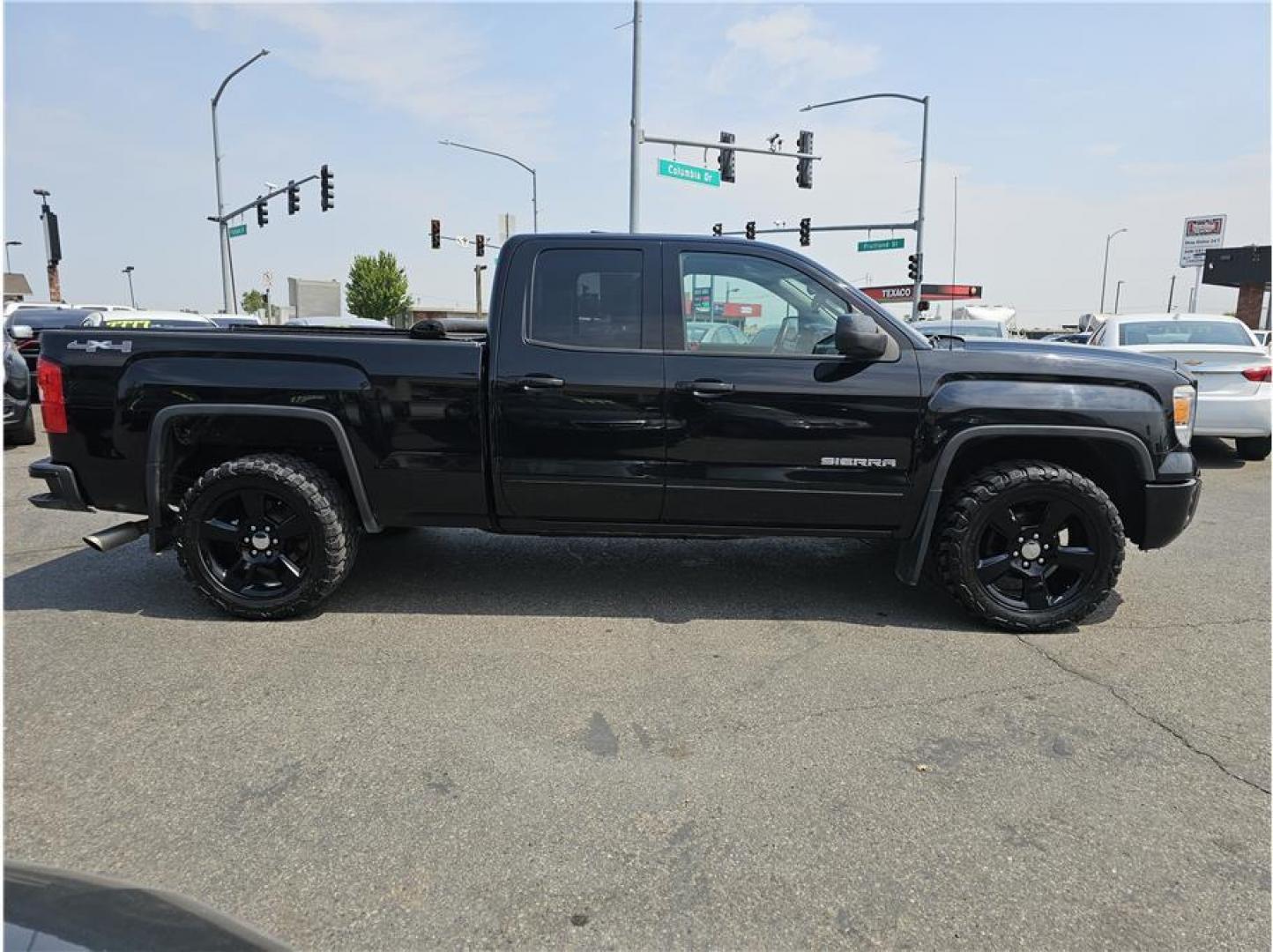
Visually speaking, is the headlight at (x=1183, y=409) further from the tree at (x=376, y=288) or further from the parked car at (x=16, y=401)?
the tree at (x=376, y=288)

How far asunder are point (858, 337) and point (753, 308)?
23.0 inches

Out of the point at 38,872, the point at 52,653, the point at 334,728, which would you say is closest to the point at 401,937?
the point at 38,872

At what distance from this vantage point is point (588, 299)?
412 centimetres

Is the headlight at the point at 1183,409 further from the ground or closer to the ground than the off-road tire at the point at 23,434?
further from the ground

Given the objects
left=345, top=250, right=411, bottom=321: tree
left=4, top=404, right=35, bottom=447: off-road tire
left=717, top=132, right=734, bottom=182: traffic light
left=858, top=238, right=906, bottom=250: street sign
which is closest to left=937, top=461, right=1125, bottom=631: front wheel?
left=4, top=404, right=35, bottom=447: off-road tire

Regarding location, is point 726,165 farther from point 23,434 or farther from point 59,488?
point 59,488

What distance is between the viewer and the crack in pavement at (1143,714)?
284cm

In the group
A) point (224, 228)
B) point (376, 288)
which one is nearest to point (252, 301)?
point (376, 288)

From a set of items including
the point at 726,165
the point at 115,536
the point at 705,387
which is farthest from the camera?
the point at 726,165

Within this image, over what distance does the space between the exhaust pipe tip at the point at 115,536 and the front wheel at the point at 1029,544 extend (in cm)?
419

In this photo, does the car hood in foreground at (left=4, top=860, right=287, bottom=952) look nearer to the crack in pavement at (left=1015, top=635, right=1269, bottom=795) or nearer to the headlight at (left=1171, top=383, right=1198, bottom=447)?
A: the crack in pavement at (left=1015, top=635, right=1269, bottom=795)

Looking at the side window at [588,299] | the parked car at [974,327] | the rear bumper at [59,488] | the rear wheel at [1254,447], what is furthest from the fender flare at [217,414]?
the parked car at [974,327]

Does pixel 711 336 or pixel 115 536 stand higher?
pixel 711 336

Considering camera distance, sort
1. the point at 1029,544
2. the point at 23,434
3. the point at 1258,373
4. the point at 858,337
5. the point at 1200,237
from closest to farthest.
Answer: the point at 858,337
the point at 1029,544
the point at 1258,373
the point at 23,434
the point at 1200,237
